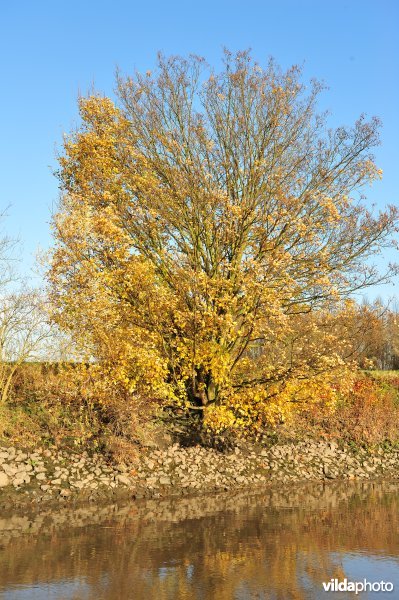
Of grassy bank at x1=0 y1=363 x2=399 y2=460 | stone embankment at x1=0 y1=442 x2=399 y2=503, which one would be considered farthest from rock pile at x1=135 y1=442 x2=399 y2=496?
grassy bank at x1=0 y1=363 x2=399 y2=460

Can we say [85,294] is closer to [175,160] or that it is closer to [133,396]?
[133,396]

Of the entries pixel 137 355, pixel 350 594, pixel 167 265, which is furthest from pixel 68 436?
pixel 350 594

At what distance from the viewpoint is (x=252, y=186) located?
21.6 m

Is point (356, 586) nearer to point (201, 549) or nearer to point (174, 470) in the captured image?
point (201, 549)

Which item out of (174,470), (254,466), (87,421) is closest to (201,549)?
(174,470)

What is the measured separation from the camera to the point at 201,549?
43.5ft

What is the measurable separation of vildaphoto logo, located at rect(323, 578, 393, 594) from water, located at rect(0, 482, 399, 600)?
177mm

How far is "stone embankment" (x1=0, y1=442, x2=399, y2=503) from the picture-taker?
697 inches

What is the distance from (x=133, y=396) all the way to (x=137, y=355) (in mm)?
2290

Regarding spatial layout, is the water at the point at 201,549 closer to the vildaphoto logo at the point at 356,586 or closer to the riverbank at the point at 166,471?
the vildaphoto logo at the point at 356,586

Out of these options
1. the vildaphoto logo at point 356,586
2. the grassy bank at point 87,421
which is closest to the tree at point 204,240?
the grassy bank at point 87,421

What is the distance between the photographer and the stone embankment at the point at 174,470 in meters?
17.7

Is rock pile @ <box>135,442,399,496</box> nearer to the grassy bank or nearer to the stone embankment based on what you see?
the stone embankment

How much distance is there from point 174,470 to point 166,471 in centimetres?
32
